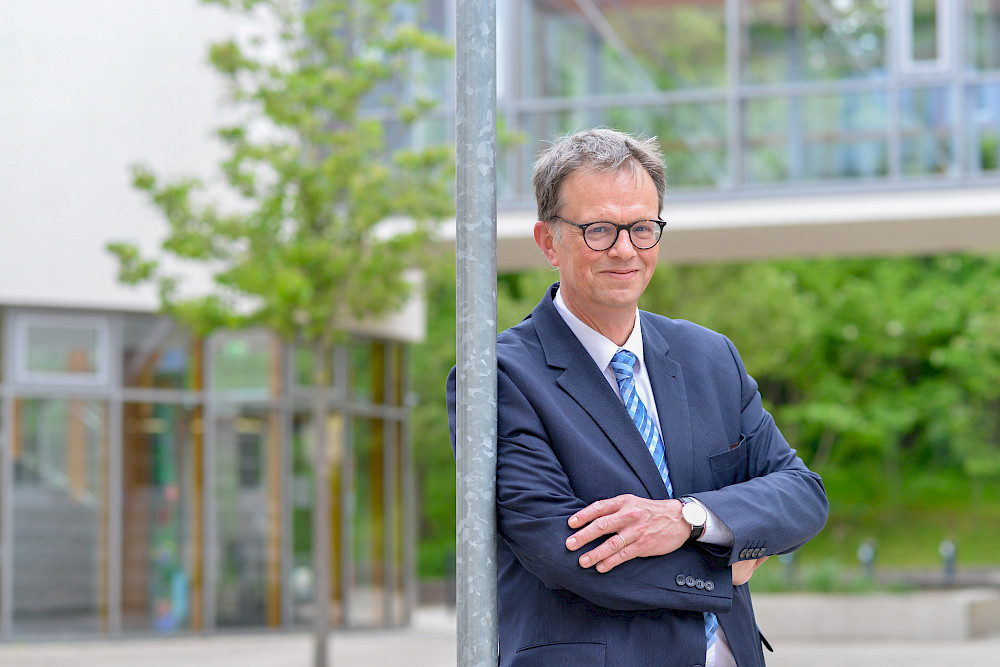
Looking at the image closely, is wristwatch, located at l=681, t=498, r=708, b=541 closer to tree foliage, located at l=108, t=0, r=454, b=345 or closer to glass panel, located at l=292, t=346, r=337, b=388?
tree foliage, located at l=108, t=0, r=454, b=345

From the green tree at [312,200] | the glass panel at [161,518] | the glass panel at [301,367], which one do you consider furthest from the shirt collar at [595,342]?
the glass panel at [301,367]

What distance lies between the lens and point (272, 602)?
1595 centimetres

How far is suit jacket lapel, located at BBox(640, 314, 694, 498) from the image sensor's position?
2.55 metres

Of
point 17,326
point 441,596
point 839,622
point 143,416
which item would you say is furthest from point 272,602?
point 441,596

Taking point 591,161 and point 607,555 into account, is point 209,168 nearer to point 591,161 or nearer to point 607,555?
point 591,161

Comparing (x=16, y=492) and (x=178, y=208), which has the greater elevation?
(x=178, y=208)

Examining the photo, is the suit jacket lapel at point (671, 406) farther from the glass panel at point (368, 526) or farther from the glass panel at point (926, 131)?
the glass panel at point (368, 526)

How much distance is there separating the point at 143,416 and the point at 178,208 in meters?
4.57

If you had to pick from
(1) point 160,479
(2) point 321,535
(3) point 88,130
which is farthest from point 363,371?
(2) point 321,535

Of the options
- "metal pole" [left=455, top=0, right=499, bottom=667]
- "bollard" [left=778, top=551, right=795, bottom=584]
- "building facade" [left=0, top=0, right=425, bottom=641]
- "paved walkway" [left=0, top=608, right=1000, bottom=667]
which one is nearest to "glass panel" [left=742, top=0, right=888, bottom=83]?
"bollard" [left=778, top=551, right=795, bottom=584]

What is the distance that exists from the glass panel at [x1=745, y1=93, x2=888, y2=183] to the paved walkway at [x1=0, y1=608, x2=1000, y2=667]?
5.17 m

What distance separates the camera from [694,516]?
7.89ft

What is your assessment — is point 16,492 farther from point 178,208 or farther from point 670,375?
point 670,375

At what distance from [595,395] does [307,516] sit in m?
14.3
